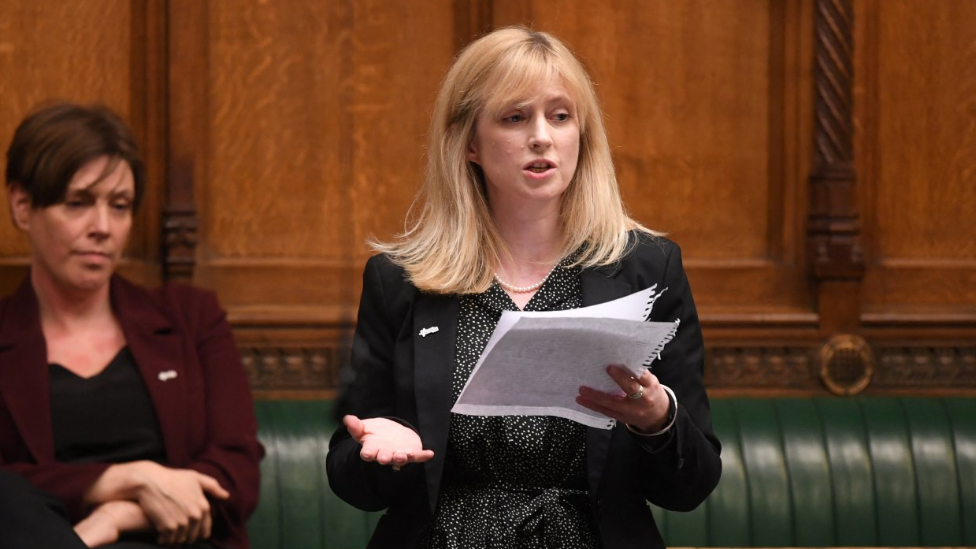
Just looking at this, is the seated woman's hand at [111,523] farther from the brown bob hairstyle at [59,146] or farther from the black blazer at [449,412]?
the brown bob hairstyle at [59,146]

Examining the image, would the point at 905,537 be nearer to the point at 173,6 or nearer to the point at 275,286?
the point at 275,286

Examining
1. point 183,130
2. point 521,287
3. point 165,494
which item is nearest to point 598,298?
point 521,287

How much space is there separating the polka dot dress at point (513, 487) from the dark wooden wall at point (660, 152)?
5.69 feet

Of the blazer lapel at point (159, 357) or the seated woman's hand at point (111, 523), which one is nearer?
the seated woman's hand at point (111, 523)

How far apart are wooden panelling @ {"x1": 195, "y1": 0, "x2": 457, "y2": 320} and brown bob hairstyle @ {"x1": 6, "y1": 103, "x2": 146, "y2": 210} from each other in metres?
1.26

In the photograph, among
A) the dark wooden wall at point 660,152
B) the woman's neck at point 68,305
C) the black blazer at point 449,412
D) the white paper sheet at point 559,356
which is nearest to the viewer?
the white paper sheet at point 559,356

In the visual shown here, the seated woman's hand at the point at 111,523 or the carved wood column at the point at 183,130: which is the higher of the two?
the carved wood column at the point at 183,130

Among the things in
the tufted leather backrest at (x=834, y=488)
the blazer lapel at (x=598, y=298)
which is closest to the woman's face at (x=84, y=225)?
the blazer lapel at (x=598, y=298)

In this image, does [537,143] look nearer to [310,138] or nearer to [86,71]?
[310,138]

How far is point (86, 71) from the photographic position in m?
3.85

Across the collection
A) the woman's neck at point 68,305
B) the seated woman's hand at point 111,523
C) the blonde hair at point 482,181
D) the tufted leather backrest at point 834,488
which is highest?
the blonde hair at point 482,181

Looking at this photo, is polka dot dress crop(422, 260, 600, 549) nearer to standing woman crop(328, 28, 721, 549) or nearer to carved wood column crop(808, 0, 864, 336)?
standing woman crop(328, 28, 721, 549)

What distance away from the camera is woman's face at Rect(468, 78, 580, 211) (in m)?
2.33

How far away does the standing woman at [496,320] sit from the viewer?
222cm
